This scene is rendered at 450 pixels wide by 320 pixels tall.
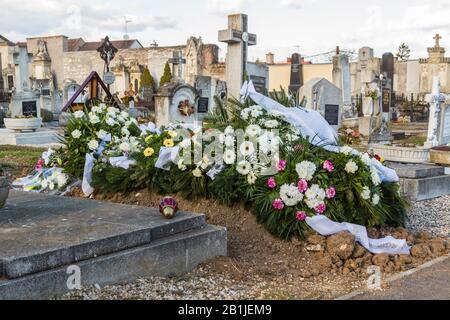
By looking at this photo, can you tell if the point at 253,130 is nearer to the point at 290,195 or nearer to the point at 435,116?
the point at 290,195

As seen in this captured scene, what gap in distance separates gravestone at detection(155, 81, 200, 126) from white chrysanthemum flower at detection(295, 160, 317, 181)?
440 inches

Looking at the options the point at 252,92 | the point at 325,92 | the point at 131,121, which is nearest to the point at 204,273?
the point at 252,92

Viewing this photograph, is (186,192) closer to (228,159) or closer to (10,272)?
(228,159)

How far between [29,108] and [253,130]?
13.7 meters

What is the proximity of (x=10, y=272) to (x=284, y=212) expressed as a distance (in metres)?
2.63

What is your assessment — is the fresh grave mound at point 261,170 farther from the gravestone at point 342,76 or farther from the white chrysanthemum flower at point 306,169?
the gravestone at point 342,76

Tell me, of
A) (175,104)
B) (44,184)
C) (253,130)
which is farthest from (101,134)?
(175,104)

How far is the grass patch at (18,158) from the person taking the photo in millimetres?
9805

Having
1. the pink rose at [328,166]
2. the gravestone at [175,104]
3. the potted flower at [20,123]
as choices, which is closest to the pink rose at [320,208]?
the pink rose at [328,166]

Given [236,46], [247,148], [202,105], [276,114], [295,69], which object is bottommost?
[247,148]

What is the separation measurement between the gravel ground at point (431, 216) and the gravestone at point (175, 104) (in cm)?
919

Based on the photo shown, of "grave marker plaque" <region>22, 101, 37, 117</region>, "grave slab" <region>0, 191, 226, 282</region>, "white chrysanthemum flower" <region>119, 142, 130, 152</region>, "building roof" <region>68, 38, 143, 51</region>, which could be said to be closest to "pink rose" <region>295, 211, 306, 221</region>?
"grave slab" <region>0, 191, 226, 282</region>

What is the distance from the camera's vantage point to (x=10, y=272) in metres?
3.33

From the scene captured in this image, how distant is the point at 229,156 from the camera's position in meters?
5.61
